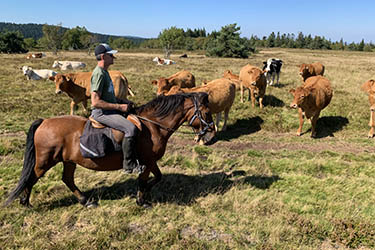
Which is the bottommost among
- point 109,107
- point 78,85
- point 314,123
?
point 314,123

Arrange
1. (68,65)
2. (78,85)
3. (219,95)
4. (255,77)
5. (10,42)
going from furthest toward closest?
1. (10,42)
2. (68,65)
3. (255,77)
4. (78,85)
5. (219,95)

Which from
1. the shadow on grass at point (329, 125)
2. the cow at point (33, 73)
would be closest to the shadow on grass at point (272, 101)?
the shadow on grass at point (329, 125)

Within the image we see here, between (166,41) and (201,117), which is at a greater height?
(166,41)

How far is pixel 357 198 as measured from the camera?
5.33 meters

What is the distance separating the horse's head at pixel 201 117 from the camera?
4719 millimetres

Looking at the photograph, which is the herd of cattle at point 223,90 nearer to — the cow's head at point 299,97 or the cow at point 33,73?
the cow's head at point 299,97

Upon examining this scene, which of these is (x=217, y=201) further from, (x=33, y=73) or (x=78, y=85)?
(x=33, y=73)

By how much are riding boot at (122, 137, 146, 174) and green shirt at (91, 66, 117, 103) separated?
801 millimetres

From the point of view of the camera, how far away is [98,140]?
170 inches

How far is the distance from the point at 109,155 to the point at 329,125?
10405 millimetres

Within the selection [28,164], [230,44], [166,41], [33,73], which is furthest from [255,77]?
[166,41]

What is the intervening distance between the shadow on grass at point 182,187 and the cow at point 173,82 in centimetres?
588

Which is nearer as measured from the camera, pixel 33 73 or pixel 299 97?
pixel 299 97

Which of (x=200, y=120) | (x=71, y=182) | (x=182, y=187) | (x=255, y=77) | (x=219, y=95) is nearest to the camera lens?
(x=200, y=120)
